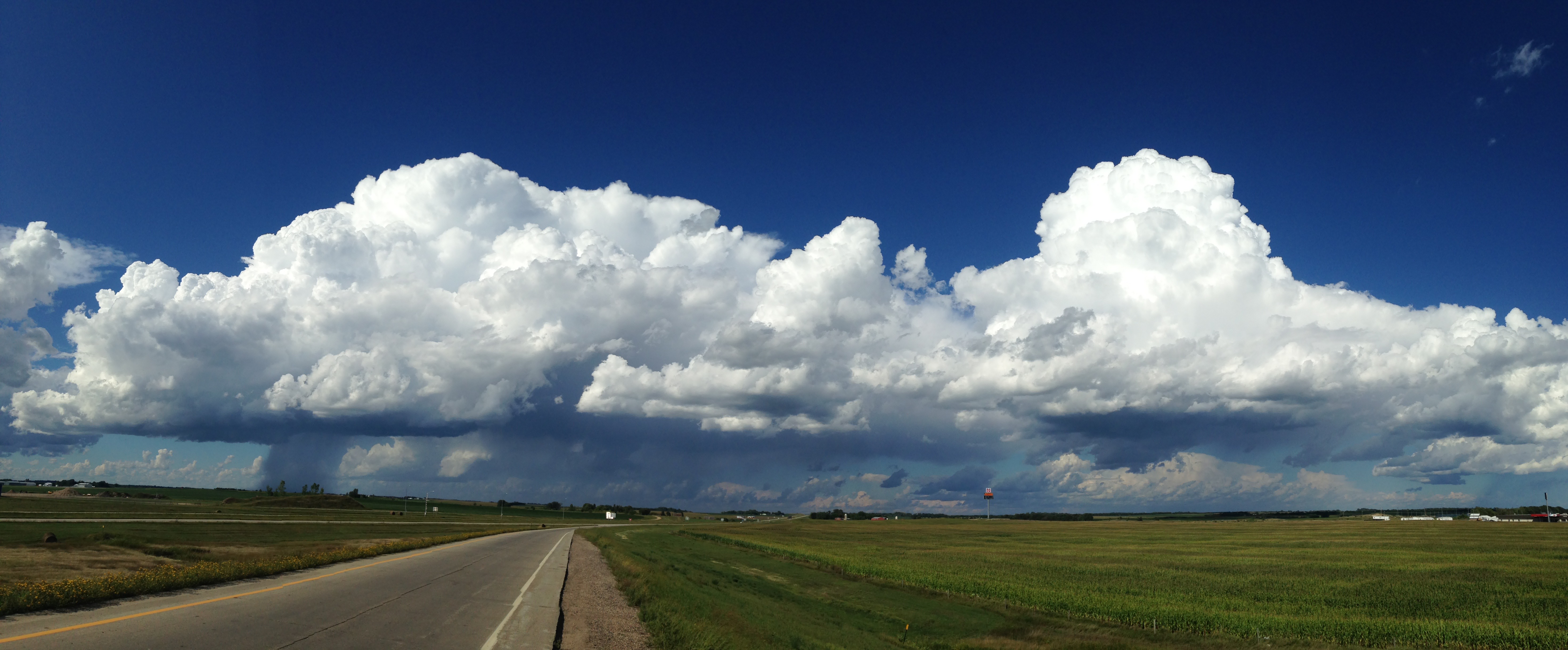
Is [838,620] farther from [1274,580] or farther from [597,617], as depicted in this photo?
[1274,580]

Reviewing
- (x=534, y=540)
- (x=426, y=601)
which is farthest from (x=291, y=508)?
(x=426, y=601)

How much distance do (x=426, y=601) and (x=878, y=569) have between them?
1356 inches

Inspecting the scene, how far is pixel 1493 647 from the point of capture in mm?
25828

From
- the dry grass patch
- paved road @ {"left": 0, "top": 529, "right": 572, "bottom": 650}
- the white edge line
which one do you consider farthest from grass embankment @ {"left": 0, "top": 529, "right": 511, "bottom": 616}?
the white edge line

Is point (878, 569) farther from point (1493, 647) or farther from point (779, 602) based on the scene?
point (1493, 647)

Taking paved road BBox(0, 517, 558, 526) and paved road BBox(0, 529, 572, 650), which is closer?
paved road BBox(0, 529, 572, 650)

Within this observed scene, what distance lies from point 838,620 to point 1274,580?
29312mm

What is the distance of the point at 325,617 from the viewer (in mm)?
18453

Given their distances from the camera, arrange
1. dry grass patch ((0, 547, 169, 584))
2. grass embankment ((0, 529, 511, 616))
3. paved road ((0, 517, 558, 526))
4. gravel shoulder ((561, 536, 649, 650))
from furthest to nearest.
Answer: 1. paved road ((0, 517, 558, 526))
2. dry grass patch ((0, 547, 169, 584))
3. gravel shoulder ((561, 536, 649, 650))
4. grass embankment ((0, 529, 511, 616))

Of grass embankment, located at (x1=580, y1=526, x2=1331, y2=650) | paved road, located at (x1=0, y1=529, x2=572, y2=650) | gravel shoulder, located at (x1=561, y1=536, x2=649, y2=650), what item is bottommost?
grass embankment, located at (x1=580, y1=526, x2=1331, y2=650)

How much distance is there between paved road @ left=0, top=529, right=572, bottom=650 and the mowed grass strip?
24906 mm

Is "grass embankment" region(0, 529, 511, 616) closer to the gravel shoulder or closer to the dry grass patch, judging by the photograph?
the dry grass patch

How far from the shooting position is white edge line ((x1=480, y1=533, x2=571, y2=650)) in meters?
17.6

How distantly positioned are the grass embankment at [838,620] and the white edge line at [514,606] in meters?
4.26
